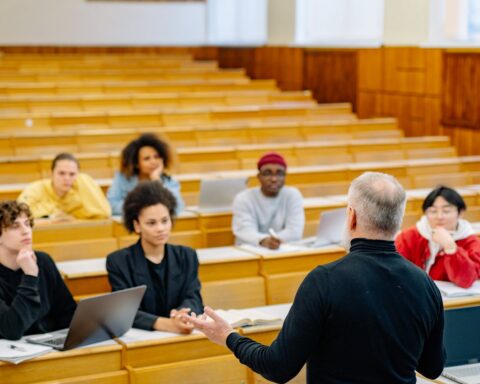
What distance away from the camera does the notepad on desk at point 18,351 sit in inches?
94.3

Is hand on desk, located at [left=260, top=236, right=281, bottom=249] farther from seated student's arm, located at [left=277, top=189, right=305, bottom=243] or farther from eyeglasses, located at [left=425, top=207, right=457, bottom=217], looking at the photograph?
eyeglasses, located at [left=425, top=207, right=457, bottom=217]

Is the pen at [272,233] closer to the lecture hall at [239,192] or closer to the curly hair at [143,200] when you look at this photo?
the lecture hall at [239,192]

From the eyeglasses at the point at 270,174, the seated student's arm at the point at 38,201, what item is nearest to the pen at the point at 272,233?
the eyeglasses at the point at 270,174

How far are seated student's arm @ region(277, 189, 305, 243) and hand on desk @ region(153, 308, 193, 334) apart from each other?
1.36 m

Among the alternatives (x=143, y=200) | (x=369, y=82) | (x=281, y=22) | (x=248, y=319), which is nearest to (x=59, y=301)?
(x=143, y=200)

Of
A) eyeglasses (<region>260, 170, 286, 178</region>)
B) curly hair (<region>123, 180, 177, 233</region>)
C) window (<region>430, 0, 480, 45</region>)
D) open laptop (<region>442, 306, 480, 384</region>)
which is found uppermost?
window (<region>430, 0, 480, 45</region>)

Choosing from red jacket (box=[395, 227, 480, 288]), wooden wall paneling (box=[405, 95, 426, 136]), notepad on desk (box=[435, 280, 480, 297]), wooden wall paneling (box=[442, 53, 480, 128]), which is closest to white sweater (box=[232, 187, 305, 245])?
red jacket (box=[395, 227, 480, 288])


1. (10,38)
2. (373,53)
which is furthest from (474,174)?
(10,38)

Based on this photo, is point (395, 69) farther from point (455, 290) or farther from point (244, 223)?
point (455, 290)

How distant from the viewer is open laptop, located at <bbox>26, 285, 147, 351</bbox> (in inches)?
96.9

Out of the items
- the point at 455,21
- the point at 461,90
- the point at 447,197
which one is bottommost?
the point at 447,197

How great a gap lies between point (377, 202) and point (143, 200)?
4.62ft

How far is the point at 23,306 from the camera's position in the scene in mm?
2543

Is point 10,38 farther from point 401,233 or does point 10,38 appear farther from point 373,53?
point 401,233
